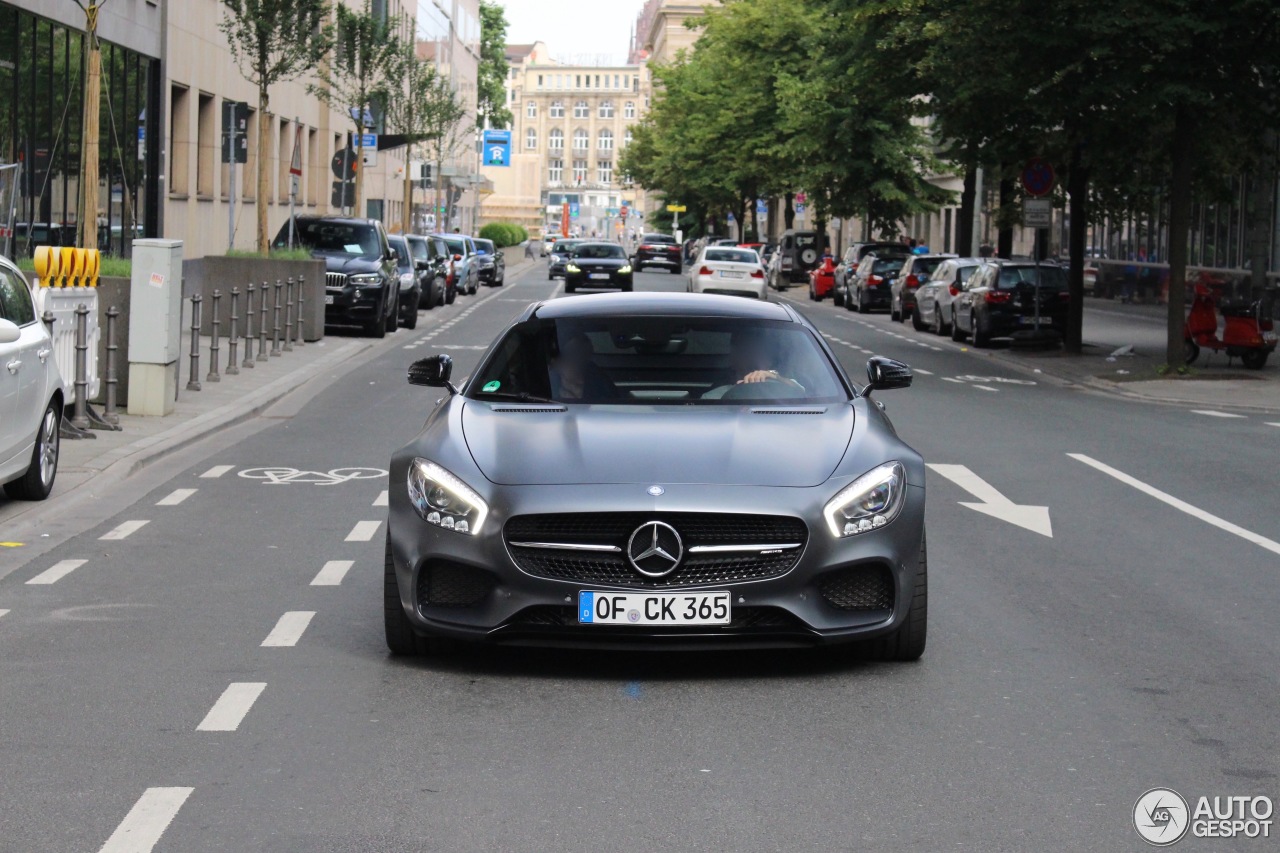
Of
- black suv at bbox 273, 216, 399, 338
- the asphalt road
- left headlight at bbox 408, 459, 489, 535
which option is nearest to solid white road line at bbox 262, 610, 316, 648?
the asphalt road

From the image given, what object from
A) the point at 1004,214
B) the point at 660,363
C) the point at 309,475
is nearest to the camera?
the point at 660,363

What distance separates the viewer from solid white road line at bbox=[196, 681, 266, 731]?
21.2 ft

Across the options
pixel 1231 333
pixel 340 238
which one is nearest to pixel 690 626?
pixel 1231 333

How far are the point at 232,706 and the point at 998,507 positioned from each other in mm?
7041

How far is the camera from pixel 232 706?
266 inches

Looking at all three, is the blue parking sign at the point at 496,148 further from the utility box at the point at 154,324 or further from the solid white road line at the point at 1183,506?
the solid white road line at the point at 1183,506

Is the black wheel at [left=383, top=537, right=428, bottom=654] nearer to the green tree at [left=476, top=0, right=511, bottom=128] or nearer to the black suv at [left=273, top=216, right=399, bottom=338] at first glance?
the black suv at [left=273, top=216, right=399, bottom=338]

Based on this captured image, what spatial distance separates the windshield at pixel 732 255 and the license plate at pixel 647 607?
41.2 meters

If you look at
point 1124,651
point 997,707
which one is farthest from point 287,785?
point 1124,651

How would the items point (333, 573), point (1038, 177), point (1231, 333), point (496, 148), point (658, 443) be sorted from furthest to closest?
point (496, 148)
point (1038, 177)
point (1231, 333)
point (333, 573)
point (658, 443)

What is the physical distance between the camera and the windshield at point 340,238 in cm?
3372

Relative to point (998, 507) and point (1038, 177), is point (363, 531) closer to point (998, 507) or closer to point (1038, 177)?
point (998, 507)

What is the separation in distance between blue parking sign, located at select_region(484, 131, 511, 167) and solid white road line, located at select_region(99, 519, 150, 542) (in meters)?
102

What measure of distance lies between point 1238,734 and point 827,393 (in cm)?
244
